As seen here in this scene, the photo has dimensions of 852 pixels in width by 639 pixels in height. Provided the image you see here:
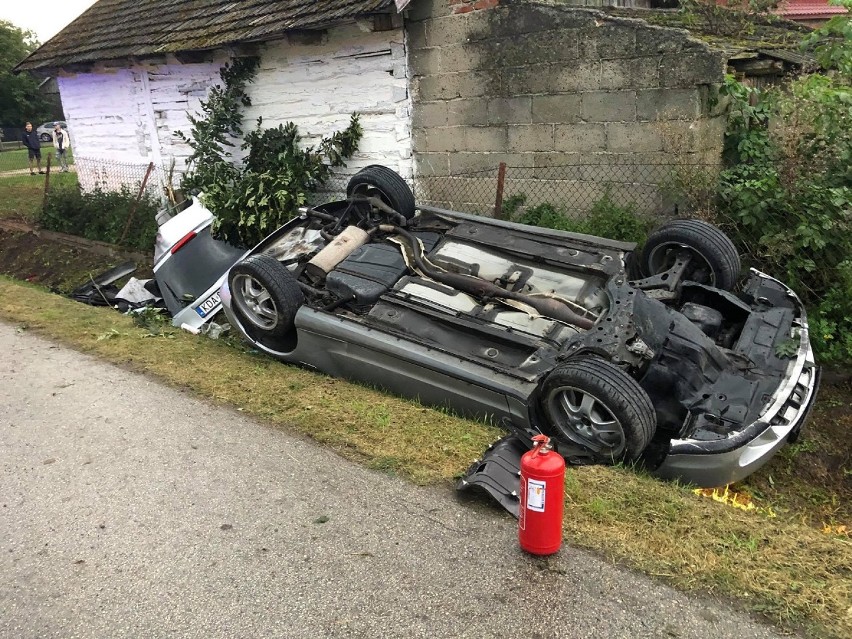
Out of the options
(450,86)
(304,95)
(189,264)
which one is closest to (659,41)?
(450,86)

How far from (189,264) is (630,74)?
512cm

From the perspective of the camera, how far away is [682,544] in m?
3.13

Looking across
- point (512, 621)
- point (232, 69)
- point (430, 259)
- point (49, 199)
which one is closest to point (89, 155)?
point (49, 199)

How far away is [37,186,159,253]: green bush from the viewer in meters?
11.2

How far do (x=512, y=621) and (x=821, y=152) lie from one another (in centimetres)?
537

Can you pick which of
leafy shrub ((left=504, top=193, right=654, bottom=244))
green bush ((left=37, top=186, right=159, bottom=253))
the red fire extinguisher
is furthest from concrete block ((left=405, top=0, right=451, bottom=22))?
the red fire extinguisher

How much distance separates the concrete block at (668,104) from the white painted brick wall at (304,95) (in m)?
3.05

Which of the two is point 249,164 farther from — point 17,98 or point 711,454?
point 17,98

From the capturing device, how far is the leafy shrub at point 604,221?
269 inches

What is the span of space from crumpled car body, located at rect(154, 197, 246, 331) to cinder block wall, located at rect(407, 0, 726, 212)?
2.74 metres

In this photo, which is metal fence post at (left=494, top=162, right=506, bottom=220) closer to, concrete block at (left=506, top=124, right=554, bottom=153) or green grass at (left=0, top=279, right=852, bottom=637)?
concrete block at (left=506, top=124, right=554, bottom=153)

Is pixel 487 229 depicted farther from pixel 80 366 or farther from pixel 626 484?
pixel 80 366

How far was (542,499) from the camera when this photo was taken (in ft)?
9.75

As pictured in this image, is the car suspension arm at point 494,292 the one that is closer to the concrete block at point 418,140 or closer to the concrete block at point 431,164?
the concrete block at point 431,164
